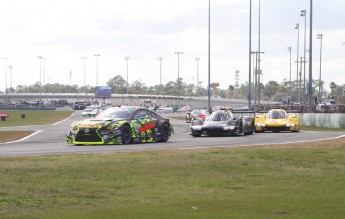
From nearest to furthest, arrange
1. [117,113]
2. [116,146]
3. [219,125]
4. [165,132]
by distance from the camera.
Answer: [116,146] → [117,113] → [165,132] → [219,125]

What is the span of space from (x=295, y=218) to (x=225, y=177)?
145 inches

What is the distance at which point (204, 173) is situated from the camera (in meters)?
12.0

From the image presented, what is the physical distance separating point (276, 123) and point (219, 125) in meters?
5.38

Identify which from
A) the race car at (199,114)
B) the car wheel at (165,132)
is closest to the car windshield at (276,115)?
the car wheel at (165,132)

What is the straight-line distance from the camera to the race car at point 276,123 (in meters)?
33.0

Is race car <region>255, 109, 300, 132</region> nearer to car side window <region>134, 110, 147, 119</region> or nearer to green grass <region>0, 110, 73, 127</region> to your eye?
car side window <region>134, 110, 147, 119</region>

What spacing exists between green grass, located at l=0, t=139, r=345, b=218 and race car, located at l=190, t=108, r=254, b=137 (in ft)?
44.5

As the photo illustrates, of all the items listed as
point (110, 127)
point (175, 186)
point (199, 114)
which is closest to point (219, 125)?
point (110, 127)

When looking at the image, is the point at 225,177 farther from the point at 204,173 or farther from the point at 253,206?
the point at 253,206

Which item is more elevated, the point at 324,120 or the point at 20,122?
the point at 324,120

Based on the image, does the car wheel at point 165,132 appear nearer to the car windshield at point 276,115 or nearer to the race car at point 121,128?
the race car at point 121,128

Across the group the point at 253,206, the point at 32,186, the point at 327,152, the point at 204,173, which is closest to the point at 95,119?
the point at 327,152

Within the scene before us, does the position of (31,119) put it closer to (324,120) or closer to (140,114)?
(324,120)

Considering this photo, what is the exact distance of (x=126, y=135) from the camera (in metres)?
22.5
